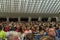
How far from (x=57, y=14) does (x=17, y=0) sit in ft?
29.1

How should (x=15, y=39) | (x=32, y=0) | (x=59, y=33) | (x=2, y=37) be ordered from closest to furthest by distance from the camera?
(x=15, y=39) → (x=2, y=37) → (x=59, y=33) → (x=32, y=0)

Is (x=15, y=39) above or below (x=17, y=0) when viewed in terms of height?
above

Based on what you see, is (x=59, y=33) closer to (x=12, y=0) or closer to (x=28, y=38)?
(x=28, y=38)

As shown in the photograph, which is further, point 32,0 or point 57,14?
point 57,14

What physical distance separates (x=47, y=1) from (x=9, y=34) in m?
13.3

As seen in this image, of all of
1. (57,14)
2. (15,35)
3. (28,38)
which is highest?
(15,35)

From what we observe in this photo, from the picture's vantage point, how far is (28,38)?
4.59 meters

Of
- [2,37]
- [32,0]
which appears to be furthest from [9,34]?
[32,0]

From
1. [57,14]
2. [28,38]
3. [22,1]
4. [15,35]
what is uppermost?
[15,35]

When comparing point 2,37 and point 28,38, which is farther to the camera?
point 2,37

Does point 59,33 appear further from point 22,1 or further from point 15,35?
point 22,1

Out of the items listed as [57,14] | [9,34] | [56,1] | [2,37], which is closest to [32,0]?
[56,1]

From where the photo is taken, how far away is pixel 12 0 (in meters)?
16.9

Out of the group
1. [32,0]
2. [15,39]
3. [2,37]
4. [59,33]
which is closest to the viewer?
[15,39]
